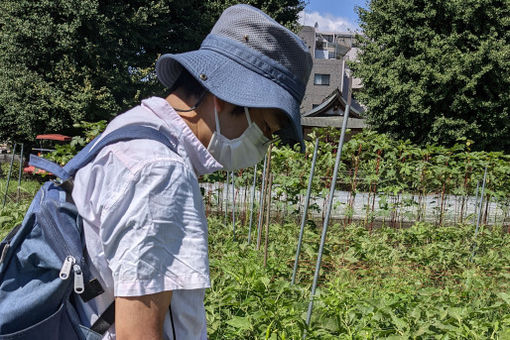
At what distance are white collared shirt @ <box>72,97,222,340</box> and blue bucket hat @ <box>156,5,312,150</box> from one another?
0.57 feet

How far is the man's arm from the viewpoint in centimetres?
77

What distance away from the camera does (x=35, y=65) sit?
571 inches

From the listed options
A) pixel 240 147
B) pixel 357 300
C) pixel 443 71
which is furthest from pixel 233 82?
pixel 443 71

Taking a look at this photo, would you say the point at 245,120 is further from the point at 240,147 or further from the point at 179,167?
the point at 179,167

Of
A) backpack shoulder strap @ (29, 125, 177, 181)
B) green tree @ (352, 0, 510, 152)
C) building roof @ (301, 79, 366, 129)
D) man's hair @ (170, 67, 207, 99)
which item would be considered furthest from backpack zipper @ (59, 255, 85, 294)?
building roof @ (301, 79, 366, 129)

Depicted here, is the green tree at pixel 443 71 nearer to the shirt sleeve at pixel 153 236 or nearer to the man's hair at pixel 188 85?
the man's hair at pixel 188 85

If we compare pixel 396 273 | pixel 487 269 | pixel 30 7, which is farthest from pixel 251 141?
pixel 30 7

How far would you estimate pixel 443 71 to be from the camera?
15.9 meters

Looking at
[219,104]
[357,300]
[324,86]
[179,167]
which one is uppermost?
[324,86]

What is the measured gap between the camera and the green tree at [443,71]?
15695 millimetres

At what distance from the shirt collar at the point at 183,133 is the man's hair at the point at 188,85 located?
6 centimetres

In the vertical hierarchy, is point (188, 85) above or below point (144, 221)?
above

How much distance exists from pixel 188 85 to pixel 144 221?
33cm

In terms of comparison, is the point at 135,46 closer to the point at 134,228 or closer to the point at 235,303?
the point at 235,303
